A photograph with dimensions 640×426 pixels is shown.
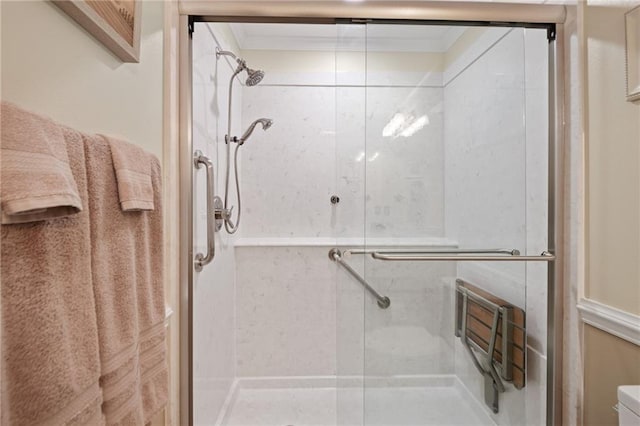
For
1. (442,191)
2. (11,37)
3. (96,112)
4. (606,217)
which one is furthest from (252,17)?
(606,217)

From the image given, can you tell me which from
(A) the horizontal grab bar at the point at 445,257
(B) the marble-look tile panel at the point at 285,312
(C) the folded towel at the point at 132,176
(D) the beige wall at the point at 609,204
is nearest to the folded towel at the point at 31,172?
(C) the folded towel at the point at 132,176

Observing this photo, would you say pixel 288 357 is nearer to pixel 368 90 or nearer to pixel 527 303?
pixel 527 303

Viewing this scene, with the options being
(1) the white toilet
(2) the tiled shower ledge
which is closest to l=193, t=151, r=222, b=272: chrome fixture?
(2) the tiled shower ledge

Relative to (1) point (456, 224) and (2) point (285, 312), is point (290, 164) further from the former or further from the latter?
(1) point (456, 224)

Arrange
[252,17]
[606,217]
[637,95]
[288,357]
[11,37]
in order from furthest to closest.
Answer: [288,357], [252,17], [606,217], [637,95], [11,37]

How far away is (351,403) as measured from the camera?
5.11 feet

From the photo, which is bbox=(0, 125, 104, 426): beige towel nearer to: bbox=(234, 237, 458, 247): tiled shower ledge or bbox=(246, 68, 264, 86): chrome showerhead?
bbox=(234, 237, 458, 247): tiled shower ledge

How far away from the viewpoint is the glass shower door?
1.34 meters

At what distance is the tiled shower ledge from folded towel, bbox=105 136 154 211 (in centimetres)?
91

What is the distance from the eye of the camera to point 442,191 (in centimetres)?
134

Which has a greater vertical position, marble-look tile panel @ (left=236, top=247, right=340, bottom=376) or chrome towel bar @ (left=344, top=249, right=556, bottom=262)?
chrome towel bar @ (left=344, top=249, right=556, bottom=262)

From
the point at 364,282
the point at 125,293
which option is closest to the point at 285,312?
the point at 364,282

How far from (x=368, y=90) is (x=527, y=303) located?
1.15 meters

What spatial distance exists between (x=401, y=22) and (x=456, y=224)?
0.87 m
